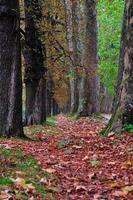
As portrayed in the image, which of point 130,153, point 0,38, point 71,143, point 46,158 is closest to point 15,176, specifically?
point 46,158

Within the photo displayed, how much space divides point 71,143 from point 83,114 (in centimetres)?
1337

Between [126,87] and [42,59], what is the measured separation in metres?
8.54

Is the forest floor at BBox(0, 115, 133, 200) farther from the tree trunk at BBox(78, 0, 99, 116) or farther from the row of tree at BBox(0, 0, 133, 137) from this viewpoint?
the tree trunk at BBox(78, 0, 99, 116)

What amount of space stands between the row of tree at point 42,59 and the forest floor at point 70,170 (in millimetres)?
1597

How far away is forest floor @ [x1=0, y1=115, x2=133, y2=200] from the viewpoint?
6.57 meters

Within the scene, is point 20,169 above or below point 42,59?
below

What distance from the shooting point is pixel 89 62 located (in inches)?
983

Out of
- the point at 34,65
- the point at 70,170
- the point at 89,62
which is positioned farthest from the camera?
the point at 89,62

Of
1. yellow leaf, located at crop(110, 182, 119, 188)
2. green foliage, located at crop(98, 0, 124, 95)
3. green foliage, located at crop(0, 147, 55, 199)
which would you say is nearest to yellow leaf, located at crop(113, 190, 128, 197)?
yellow leaf, located at crop(110, 182, 119, 188)

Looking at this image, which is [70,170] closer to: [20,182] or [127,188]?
[127,188]

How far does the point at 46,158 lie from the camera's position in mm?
9445

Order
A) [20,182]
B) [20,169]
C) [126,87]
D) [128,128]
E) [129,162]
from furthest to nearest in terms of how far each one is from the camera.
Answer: [126,87]
[128,128]
[129,162]
[20,169]
[20,182]

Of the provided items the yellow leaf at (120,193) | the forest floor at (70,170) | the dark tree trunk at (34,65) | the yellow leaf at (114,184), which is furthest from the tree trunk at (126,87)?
the dark tree trunk at (34,65)

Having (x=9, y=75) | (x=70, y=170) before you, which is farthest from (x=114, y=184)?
(x=9, y=75)
